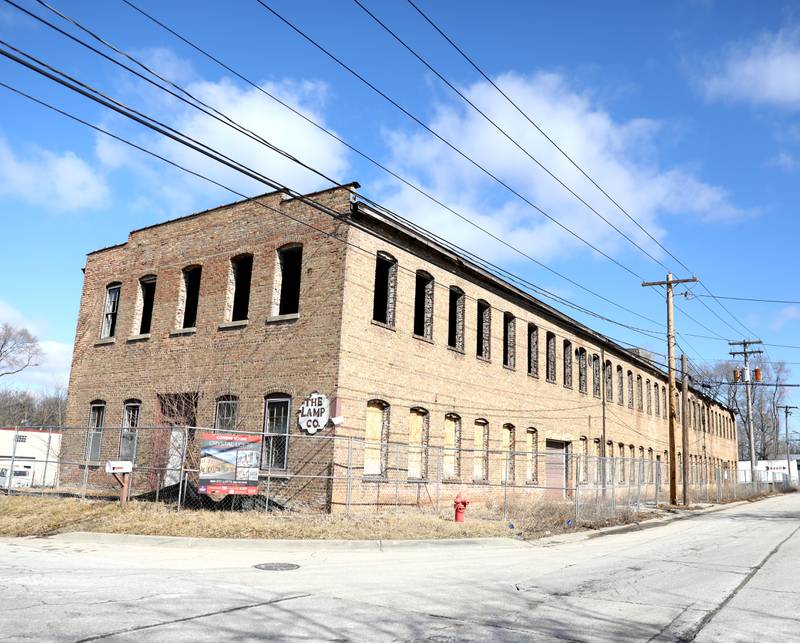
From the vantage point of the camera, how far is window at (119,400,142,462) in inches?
871

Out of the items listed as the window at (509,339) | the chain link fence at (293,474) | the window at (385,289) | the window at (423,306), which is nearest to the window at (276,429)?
the chain link fence at (293,474)

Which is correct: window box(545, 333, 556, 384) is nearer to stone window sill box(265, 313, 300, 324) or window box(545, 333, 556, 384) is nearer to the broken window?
the broken window

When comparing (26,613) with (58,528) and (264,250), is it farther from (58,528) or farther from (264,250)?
(264,250)

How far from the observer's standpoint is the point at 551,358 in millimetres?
30203

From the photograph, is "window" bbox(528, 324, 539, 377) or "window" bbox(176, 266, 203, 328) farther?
"window" bbox(528, 324, 539, 377)

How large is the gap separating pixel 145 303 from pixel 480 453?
12733mm

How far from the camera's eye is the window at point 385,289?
2014 cm

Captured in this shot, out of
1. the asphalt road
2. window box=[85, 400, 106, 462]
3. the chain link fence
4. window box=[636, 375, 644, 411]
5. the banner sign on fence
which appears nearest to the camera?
the asphalt road

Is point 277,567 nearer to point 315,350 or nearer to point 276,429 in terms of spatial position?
point 315,350

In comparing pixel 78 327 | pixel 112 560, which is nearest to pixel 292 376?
pixel 112 560

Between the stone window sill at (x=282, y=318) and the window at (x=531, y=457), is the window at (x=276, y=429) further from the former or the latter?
the window at (x=531, y=457)

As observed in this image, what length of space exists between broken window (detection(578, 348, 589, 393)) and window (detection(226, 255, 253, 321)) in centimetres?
1831

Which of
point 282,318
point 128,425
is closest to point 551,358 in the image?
point 282,318

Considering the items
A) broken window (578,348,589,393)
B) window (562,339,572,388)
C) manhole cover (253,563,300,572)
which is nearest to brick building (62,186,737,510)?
window (562,339,572,388)
